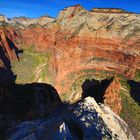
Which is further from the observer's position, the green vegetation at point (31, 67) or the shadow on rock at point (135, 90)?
the green vegetation at point (31, 67)

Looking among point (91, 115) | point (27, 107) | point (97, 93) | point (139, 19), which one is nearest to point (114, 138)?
point (91, 115)

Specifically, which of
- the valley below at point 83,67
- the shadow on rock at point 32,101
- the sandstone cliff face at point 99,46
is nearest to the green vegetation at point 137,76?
the valley below at point 83,67

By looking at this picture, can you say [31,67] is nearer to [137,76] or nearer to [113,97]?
[137,76]

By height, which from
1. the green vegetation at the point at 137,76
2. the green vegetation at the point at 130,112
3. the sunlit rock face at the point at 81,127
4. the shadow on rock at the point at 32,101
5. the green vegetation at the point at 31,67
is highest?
the sunlit rock face at the point at 81,127

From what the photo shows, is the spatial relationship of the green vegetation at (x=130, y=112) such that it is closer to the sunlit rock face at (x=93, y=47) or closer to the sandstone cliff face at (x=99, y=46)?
the sandstone cliff face at (x=99, y=46)

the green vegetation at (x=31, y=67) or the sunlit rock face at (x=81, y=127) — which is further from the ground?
the sunlit rock face at (x=81, y=127)

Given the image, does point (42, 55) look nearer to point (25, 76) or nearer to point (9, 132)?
point (25, 76)
